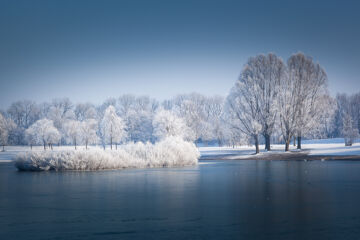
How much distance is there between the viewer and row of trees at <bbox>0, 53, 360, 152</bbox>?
46250mm

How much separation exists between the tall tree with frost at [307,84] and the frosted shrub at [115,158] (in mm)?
17991

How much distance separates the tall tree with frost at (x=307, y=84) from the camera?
151ft

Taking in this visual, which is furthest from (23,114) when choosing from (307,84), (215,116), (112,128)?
(307,84)

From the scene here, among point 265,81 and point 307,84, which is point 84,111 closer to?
point 265,81

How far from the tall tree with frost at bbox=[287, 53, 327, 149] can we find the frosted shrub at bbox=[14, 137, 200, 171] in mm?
17991

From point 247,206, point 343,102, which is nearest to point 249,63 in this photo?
point 247,206

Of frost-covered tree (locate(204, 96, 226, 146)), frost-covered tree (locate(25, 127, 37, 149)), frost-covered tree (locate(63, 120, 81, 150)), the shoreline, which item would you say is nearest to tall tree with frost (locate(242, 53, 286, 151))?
the shoreline

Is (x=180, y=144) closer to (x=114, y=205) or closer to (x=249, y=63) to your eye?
(x=249, y=63)

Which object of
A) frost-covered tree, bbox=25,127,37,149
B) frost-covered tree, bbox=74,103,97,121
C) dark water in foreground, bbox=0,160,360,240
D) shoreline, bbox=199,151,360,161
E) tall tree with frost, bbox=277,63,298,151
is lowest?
shoreline, bbox=199,151,360,161

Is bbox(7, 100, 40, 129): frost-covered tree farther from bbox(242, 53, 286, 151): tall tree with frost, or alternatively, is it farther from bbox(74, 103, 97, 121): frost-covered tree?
bbox(242, 53, 286, 151): tall tree with frost

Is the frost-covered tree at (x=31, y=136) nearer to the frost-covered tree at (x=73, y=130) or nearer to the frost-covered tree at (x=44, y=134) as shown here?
the frost-covered tree at (x=44, y=134)

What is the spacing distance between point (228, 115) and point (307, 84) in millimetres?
10639

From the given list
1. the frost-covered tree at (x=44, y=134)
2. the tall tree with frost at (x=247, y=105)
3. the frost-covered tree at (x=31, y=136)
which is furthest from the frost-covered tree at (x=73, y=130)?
the tall tree with frost at (x=247, y=105)

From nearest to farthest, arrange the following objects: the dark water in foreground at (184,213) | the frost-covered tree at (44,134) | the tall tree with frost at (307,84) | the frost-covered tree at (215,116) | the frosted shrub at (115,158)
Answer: the dark water in foreground at (184,213) → the frosted shrub at (115,158) → the tall tree with frost at (307,84) → the frost-covered tree at (44,134) → the frost-covered tree at (215,116)
